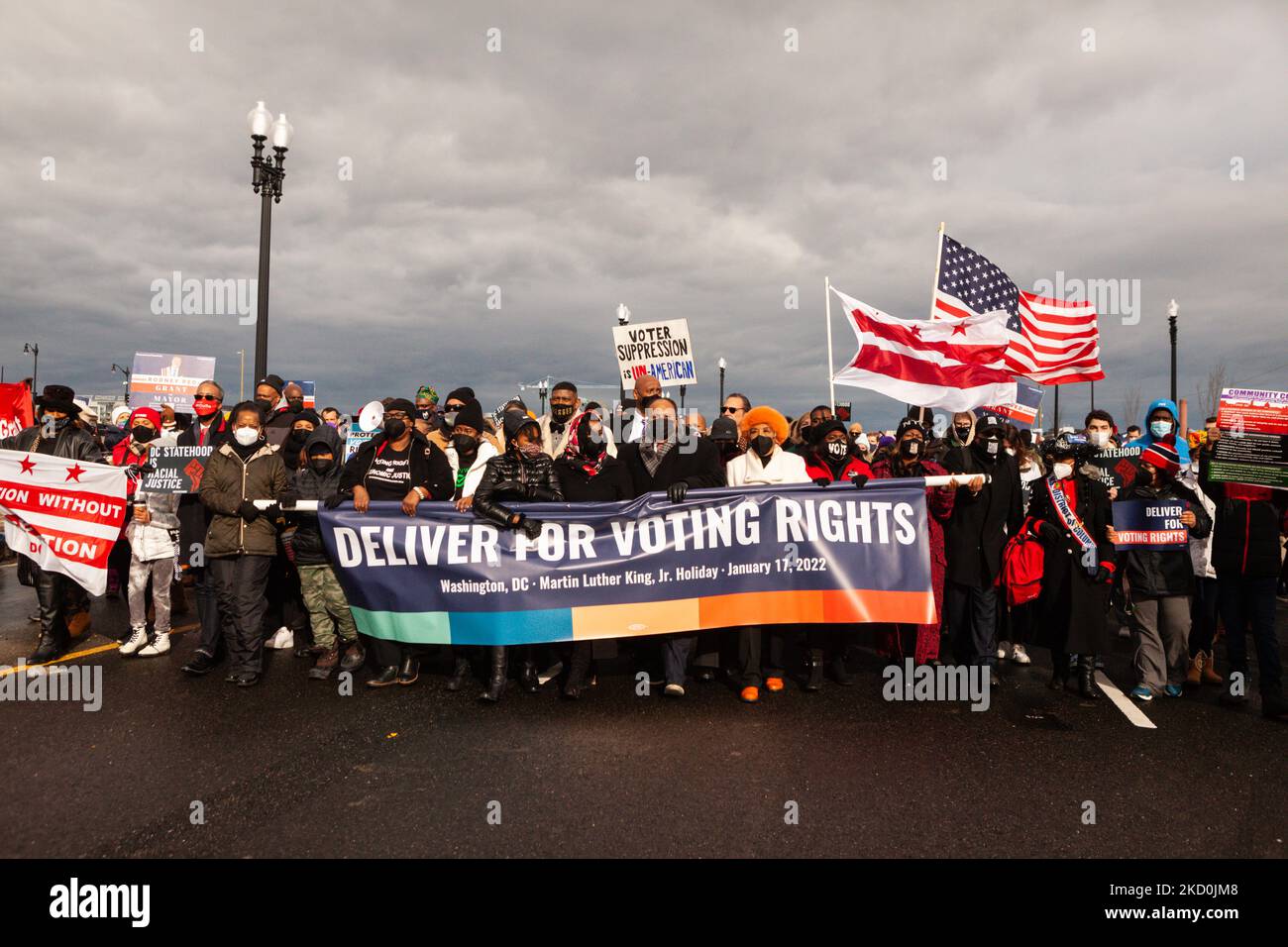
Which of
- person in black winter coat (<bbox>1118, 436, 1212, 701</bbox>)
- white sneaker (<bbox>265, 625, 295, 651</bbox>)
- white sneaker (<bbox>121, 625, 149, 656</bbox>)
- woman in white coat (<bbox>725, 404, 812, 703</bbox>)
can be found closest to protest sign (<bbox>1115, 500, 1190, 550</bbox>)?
person in black winter coat (<bbox>1118, 436, 1212, 701</bbox>)

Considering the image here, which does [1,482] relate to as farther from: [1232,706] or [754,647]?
[1232,706]

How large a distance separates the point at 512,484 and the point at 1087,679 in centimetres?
445

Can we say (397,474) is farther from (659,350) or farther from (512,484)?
(659,350)

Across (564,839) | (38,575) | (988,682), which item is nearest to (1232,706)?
(988,682)

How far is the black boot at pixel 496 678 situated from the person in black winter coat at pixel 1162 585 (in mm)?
4563

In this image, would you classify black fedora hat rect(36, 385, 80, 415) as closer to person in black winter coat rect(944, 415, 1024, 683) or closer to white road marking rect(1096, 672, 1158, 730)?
person in black winter coat rect(944, 415, 1024, 683)

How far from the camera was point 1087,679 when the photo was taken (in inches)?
209

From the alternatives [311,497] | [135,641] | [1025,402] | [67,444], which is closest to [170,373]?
[67,444]

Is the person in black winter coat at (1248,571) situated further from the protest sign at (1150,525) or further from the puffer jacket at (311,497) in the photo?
the puffer jacket at (311,497)

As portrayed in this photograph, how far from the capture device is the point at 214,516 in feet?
18.7

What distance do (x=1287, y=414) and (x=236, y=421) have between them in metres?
7.64

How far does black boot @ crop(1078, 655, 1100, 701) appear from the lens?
5.26 metres

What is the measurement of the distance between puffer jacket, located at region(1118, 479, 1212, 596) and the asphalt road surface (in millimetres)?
825
